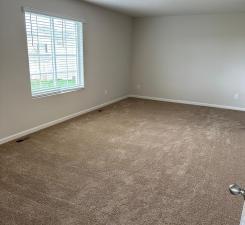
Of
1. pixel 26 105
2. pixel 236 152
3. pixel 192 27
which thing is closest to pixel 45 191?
pixel 26 105

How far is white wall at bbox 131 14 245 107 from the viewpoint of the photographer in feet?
17.0

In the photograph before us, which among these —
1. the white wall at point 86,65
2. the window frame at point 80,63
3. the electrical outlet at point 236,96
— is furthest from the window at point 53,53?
the electrical outlet at point 236,96

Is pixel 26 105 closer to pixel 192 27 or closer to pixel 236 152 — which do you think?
pixel 236 152

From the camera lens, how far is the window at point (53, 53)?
3.51 m

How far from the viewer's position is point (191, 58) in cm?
566

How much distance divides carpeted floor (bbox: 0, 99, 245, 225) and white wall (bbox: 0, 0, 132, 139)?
0.36m

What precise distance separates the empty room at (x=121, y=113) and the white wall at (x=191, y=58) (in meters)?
0.02

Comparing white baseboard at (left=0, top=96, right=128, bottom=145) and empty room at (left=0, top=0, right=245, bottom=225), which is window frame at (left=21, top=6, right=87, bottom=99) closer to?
empty room at (left=0, top=0, right=245, bottom=225)

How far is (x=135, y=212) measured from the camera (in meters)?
1.91

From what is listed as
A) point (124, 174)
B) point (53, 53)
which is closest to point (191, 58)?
point (53, 53)

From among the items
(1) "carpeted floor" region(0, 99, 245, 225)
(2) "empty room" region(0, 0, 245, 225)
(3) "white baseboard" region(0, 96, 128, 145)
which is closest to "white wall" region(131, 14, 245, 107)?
(2) "empty room" region(0, 0, 245, 225)

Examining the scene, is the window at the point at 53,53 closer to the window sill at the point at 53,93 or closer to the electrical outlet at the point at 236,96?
the window sill at the point at 53,93

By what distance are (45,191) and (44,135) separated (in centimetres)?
153

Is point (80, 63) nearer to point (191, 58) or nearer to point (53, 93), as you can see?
point (53, 93)
